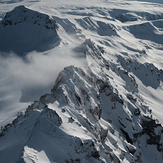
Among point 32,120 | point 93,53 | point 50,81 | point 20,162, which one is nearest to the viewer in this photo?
point 20,162

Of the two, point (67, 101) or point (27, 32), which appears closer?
point (67, 101)

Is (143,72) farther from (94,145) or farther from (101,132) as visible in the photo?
(94,145)

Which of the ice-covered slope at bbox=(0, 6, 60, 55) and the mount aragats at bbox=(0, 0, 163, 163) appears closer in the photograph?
the mount aragats at bbox=(0, 0, 163, 163)

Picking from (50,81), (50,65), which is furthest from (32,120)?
(50,65)

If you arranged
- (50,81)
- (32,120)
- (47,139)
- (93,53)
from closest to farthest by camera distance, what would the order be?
1. (47,139)
2. (32,120)
3. (50,81)
4. (93,53)

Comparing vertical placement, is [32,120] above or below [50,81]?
above

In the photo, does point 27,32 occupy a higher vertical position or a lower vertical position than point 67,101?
lower

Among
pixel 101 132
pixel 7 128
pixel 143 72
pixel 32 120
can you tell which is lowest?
pixel 143 72

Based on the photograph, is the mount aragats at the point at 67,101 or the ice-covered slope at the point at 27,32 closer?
the mount aragats at the point at 67,101
